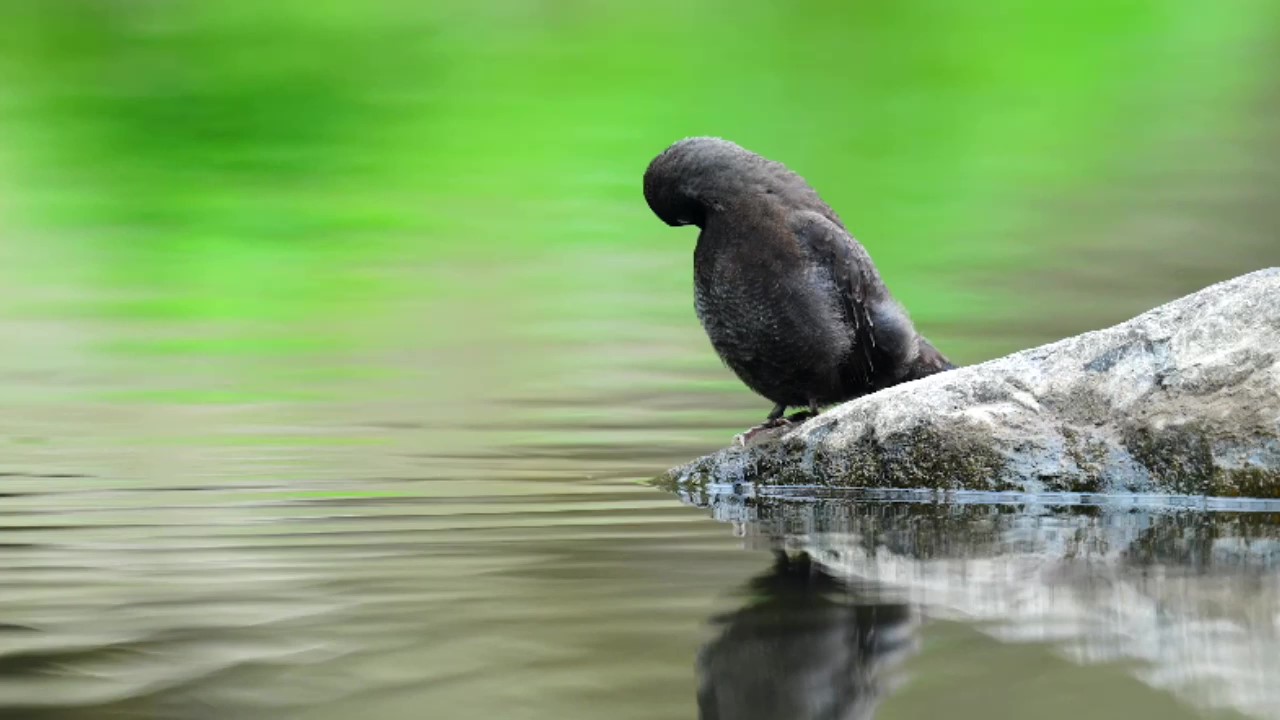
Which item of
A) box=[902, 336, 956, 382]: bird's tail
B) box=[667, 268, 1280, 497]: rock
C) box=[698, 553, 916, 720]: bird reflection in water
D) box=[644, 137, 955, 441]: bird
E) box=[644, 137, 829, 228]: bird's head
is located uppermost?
box=[644, 137, 829, 228]: bird's head

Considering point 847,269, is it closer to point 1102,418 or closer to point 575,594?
point 1102,418

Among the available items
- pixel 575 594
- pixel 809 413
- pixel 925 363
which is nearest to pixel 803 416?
pixel 809 413

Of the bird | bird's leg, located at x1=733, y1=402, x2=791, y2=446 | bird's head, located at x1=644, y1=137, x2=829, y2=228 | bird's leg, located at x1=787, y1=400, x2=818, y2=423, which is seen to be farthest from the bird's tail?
bird's head, located at x1=644, y1=137, x2=829, y2=228

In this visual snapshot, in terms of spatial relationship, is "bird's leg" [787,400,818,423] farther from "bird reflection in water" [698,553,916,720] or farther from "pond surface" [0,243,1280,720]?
"bird reflection in water" [698,553,916,720]

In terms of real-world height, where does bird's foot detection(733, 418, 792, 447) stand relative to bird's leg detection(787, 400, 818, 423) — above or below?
below

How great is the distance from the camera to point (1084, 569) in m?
3.65

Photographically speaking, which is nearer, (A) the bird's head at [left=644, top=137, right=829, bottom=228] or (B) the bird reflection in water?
(B) the bird reflection in water

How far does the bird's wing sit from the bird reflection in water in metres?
3.01

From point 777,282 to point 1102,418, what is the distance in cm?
141

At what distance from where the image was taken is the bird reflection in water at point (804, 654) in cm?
240

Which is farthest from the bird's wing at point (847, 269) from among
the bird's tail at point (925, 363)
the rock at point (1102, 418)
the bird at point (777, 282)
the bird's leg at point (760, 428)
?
the rock at point (1102, 418)

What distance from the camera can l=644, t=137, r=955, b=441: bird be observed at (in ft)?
20.6

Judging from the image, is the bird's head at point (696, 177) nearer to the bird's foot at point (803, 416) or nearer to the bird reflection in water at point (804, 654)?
the bird's foot at point (803, 416)

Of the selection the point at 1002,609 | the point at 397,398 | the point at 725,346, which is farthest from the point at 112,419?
the point at 1002,609
